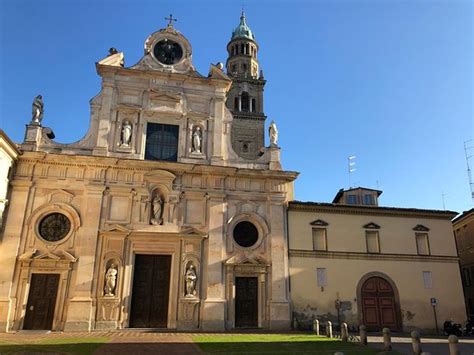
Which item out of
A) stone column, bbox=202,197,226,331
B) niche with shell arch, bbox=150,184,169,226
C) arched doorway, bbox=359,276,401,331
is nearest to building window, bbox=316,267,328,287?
arched doorway, bbox=359,276,401,331

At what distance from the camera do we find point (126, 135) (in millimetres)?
23453

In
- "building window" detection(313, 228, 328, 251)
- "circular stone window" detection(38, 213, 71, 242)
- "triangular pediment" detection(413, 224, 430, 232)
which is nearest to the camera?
"circular stone window" detection(38, 213, 71, 242)

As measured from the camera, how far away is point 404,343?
17203 millimetres

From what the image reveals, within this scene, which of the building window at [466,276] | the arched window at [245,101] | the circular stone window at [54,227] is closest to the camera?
the circular stone window at [54,227]

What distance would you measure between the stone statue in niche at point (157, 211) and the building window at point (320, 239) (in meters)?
9.58

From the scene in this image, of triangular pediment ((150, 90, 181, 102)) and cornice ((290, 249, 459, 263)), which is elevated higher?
triangular pediment ((150, 90, 181, 102))

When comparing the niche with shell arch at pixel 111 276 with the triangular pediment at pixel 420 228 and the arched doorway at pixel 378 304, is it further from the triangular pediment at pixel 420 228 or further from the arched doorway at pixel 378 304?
the triangular pediment at pixel 420 228

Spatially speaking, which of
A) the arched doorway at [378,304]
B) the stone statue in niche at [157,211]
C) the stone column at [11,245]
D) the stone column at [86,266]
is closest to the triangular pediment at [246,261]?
the stone statue in niche at [157,211]

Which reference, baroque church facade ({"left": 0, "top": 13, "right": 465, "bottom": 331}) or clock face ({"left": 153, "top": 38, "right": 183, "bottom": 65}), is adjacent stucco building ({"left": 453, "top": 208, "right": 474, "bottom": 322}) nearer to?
baroque church facade ({"left": 0, "top": 13, "right": 465, "bottom": 331})

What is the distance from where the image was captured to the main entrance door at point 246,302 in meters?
21.7

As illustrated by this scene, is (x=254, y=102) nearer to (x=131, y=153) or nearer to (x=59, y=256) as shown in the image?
(x=131, y=153)

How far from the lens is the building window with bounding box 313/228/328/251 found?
24.1m

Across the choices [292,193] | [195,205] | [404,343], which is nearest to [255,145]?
[292,193]

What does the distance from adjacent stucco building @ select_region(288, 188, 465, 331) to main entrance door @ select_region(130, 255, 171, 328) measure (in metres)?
7.41
